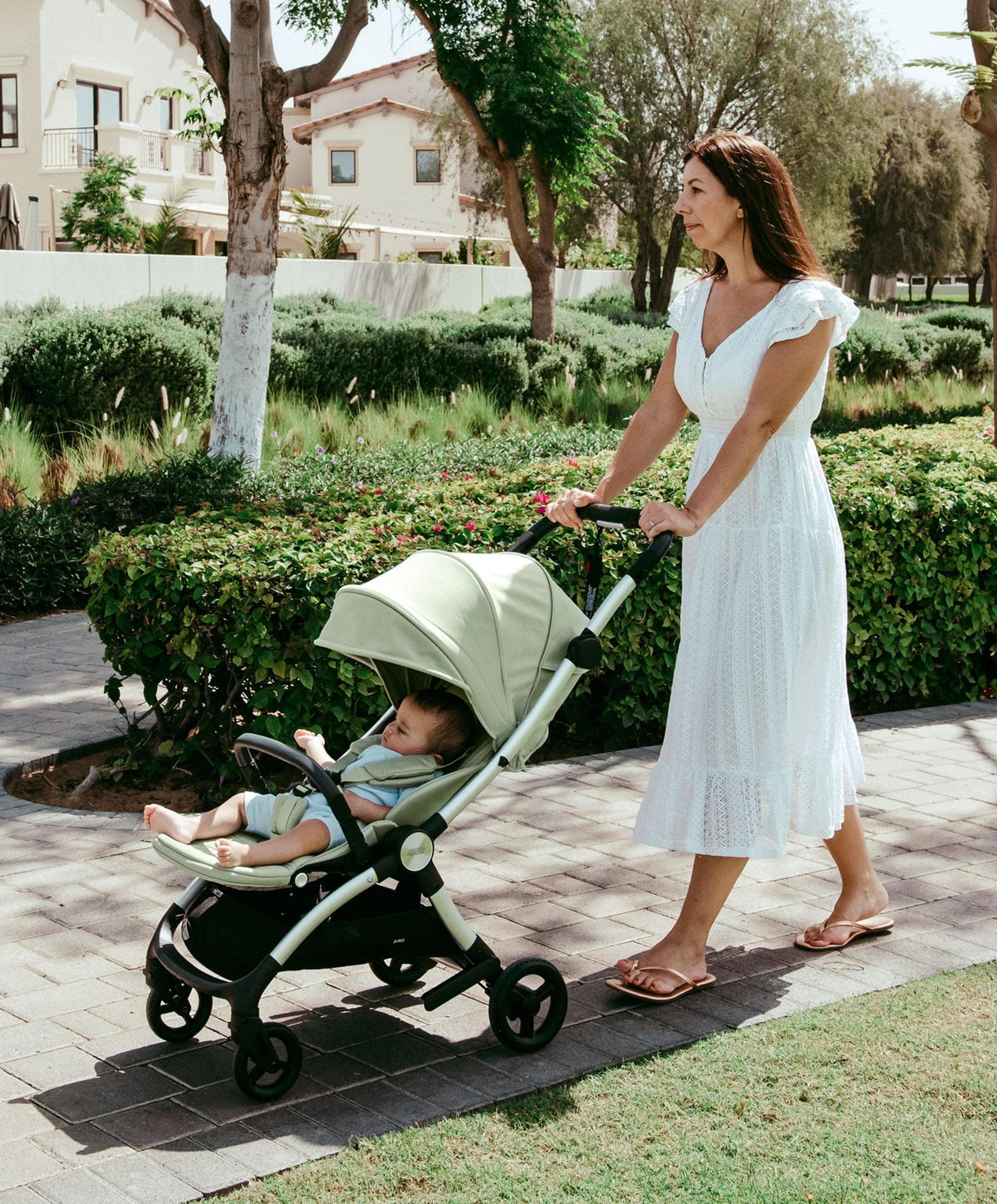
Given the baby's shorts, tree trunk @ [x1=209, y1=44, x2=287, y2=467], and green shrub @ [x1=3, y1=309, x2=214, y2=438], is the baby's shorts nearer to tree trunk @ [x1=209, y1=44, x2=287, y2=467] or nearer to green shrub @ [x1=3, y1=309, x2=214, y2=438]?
tree trunk @ [x1=209, y1=44, x2=287, y2=467]

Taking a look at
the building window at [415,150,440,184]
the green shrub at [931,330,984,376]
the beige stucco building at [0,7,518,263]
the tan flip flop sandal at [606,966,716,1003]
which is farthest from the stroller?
the building window at [415,150,440,184]

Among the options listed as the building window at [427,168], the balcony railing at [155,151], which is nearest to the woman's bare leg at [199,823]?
the balcony railing at [155,151]

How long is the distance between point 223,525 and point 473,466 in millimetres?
5361

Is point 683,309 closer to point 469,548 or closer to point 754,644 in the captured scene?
point 754,644

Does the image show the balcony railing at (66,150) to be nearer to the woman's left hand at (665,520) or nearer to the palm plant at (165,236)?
the palm plant at (165,236)

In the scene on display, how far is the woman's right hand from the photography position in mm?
4012

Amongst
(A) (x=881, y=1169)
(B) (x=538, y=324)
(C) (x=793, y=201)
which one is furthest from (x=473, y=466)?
(B) (x=538, y=324)

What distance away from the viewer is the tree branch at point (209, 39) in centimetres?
1077

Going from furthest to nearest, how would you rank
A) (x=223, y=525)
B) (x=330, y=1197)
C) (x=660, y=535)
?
(x=223, y=525) < (x=660, y=535) < (x=330, y=1197)

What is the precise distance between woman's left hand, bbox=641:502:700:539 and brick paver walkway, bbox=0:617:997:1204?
4.38ft

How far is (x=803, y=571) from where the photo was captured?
156 inches

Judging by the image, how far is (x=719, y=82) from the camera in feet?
109

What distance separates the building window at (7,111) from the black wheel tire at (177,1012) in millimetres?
39814

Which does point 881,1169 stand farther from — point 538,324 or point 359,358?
point 538,324
